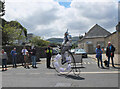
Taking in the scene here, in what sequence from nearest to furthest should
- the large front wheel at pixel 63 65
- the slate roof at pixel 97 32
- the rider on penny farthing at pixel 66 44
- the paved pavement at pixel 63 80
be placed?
the paved pavement at pixel 63 80 < the rider on penny farthing at pixel 66 44 < the large front wheel at pixel 63 65 < the slate roof at pixel 97 32

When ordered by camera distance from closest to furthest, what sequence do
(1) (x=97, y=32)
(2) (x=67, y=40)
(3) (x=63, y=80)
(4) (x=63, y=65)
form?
(3) (x=63, y=80) < (2) (x=67, y=40) < (4) (x=63, y=65) < (1) (x=97, y=32)

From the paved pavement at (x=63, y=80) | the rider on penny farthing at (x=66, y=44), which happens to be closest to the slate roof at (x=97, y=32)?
the paved pavement at (x=63, y=80)

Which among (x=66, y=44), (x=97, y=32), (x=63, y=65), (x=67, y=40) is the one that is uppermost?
(x=97, y=32)

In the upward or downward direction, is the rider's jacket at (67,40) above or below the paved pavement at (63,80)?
above

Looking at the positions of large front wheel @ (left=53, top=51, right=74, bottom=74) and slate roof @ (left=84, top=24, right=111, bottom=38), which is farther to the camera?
slate roof @ (left=84, top=24, right=111, bottom=38)

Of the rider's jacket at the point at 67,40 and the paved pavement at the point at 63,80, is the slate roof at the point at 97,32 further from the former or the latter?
the rider's jacket at the point at 67,40

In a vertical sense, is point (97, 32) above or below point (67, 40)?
above

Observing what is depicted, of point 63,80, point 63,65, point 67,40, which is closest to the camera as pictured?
point 63,80

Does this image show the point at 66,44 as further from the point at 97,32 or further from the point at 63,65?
the point at 97,32

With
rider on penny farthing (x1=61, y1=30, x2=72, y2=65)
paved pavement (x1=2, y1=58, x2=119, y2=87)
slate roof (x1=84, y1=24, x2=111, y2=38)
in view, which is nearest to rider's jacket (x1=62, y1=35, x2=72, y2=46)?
rider on penny farthing (x1=61, y1=30, x2=72, y2=65)

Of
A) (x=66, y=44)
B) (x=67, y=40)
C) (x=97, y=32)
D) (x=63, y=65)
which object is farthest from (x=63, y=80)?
(x=97, y=32)

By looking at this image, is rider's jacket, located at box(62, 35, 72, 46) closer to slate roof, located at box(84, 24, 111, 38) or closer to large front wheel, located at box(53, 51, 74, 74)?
large front wheel, located at box(53, 51, 74, 74)

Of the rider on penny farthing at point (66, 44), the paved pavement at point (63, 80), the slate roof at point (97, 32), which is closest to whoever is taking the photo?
the paved pavement at point (63, 80)

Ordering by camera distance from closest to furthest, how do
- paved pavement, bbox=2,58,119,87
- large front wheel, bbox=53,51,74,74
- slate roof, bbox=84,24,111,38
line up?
paved pavement, bbox=2,58,119,87
large front wheel, bbox=53,51,74,74
slate roof, bbox=84,24,111,38
